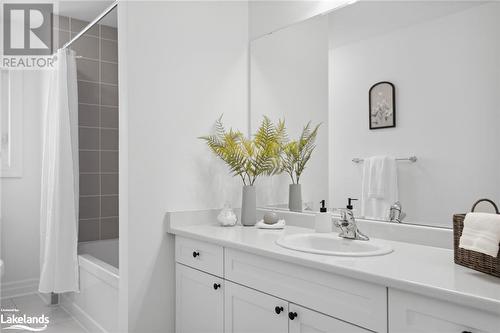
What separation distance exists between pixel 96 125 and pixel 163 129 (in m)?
1.52

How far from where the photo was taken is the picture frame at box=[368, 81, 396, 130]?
180cm

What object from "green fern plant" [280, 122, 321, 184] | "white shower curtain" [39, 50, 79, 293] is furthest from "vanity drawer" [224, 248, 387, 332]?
"white shower curtain" [39, 50, 79, 293]

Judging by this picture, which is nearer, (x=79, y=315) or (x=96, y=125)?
(x=79, y=315)

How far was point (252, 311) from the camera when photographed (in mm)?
1651

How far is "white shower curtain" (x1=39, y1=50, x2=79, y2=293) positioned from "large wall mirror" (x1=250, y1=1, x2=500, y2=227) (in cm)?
158

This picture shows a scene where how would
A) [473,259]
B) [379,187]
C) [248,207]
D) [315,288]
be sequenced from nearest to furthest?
[473,259]
[315,288]
[379,187]
[248,207]

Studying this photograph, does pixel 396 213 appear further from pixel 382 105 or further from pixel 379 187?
pixel 382 105

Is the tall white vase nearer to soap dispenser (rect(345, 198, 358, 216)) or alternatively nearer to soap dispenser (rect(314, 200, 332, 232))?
soap dispenser (rect(314, 200, 332, 232))

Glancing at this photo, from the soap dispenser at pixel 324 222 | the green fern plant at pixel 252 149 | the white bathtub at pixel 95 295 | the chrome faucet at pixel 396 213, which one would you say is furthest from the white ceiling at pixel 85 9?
the chrome faucet at pixel 396 213

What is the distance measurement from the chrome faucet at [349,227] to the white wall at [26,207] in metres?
2.95

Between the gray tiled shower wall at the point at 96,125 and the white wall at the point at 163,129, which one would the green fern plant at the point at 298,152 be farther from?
the gray tiled shower wall at the point at 96,125

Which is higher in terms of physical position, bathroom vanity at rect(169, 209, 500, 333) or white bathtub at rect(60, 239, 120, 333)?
bathroom vanity at rect(169, 209, 500, 333)

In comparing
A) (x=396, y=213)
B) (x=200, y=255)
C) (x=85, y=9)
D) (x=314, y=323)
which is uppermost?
(x=85, y=9)

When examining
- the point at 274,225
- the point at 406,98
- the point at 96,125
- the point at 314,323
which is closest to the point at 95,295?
the point at 274,225
